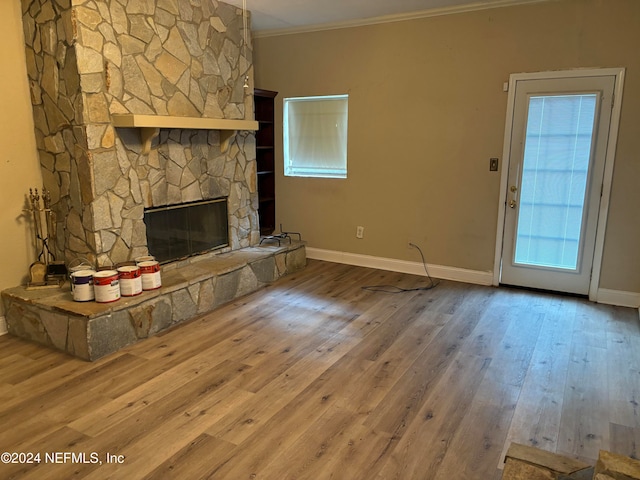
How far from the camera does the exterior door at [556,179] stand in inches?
155

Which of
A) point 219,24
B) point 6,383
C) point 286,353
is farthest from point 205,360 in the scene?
point 219,24

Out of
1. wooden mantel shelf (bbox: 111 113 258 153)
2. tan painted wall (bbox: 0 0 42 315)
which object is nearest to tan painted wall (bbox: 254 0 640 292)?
wooden mantel shelf (bbox: 111 113 258 153)

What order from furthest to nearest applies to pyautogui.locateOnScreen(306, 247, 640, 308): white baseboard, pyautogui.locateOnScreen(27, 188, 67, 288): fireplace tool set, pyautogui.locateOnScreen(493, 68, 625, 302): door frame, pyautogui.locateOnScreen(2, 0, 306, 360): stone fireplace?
pyautogui.locateOnScreen(306, 247, 640, 308): white baseboard, pyautogui.locateOnScreen(493, 68, 625, 302): door frame, pyautogui.locateOnScreen(27, 188, 67, 288): fireplace tool set, pyautogui.locateOnScreen(2, 0, 306, 360): stone fireplace

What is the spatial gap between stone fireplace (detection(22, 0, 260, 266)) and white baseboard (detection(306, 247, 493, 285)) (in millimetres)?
1746

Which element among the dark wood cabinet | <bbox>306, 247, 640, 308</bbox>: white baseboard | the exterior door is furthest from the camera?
the dark wood cabinet

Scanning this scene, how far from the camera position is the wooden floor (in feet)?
6.98

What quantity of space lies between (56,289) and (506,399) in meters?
3.08

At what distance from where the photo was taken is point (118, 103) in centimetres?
340

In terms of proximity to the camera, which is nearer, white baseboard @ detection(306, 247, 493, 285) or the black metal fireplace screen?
the black metal fireplace screen

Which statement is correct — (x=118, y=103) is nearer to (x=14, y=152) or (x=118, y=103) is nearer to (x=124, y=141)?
(x=124, y=141)

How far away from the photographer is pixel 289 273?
4.91 m

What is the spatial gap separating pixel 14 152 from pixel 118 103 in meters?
0.81

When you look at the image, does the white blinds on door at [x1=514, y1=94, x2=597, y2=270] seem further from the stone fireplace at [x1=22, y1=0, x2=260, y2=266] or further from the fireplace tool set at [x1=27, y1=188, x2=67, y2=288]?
the fireplace tool set at [x1=27, y1=188, x2=67, y2=288]

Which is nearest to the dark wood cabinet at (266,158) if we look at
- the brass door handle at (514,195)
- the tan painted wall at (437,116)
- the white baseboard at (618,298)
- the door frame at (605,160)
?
the tan painted wall at (437,116)
